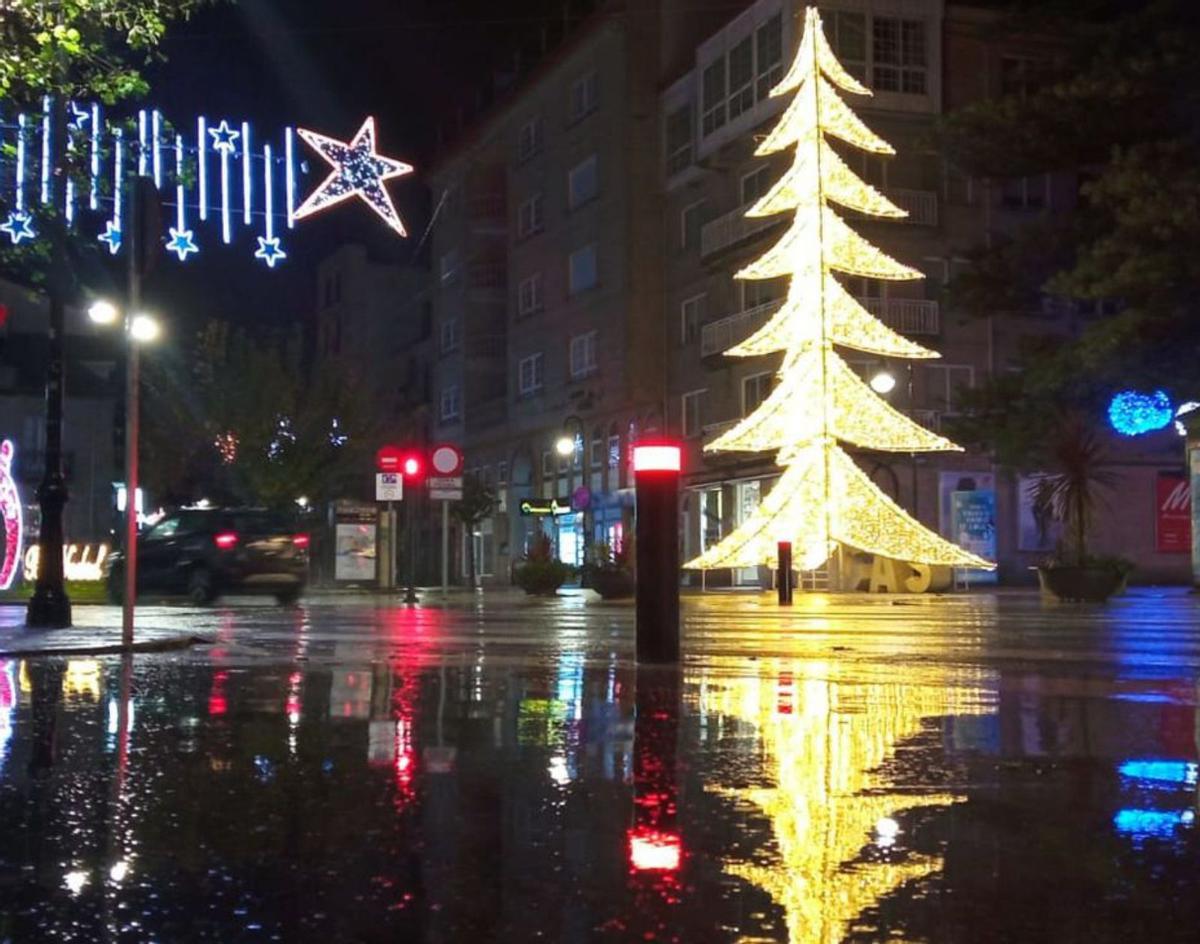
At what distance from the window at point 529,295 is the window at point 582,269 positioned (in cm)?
339

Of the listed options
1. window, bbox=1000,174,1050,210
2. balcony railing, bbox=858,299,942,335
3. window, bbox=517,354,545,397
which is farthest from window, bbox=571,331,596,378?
window, bbox=1000,174,1050,210

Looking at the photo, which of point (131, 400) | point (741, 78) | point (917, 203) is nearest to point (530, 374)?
point (741, 78)

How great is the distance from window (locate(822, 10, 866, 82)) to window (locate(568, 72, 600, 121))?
12.9 m

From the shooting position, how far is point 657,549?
37.6ft

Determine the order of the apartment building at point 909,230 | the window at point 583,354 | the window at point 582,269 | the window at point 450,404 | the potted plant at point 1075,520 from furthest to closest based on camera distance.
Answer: the window at point 450,404 < the window at point 583,354 < the window at point 582,269 < the apartment building at point 909,230 < the potted plant at point 1075,520

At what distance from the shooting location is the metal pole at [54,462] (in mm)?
16297

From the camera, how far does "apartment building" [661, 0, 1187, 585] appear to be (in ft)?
139

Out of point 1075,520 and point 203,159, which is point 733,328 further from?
point 203,159

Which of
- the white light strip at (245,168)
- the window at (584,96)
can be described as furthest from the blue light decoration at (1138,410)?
the window at (584,96)

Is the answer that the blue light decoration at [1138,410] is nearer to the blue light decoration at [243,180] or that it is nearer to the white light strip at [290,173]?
the blue light decoration at [243,180]

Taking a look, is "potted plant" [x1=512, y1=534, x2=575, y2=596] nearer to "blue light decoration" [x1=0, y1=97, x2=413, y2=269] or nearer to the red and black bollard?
the red and black bollard

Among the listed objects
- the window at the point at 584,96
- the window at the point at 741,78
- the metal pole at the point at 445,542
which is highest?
the window at the point at 584,96

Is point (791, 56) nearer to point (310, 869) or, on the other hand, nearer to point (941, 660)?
point (941, 660)

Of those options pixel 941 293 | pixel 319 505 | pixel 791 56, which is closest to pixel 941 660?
pixel 941 293
